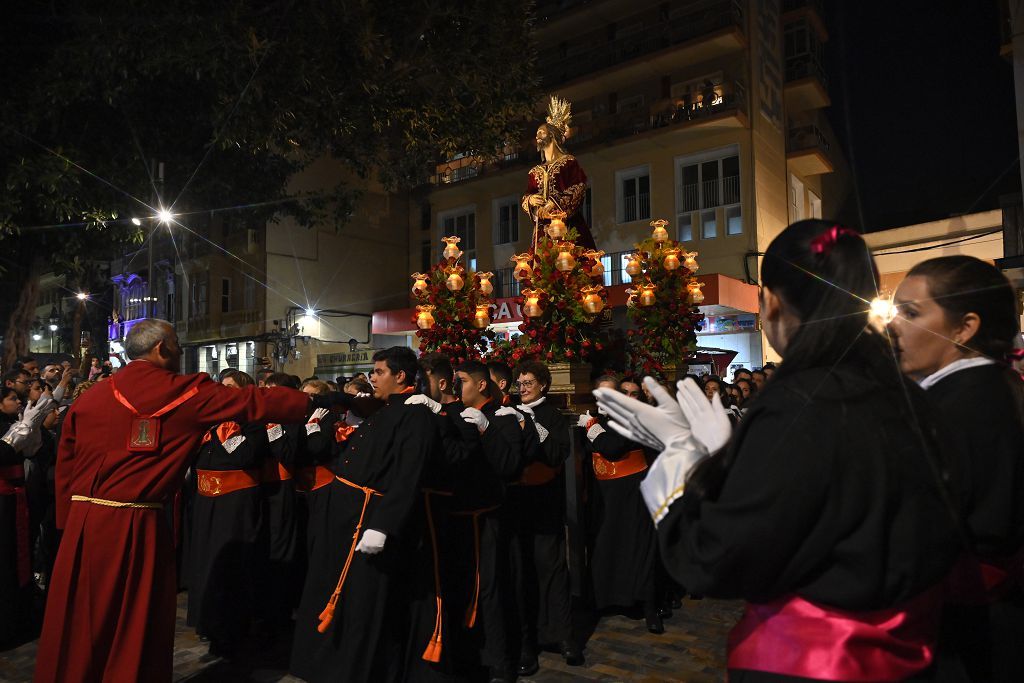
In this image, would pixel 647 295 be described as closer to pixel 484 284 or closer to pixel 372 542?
pixel 484 284

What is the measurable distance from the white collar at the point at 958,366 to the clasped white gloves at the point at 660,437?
3.47 ft

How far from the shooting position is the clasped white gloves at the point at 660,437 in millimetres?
1849

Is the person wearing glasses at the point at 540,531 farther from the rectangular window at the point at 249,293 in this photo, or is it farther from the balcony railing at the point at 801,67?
the rectangular window at the point at 249,293

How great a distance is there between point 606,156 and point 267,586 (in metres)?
19.0

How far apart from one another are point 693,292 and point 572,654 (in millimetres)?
4981

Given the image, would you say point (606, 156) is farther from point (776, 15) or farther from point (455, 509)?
point (455, 509)

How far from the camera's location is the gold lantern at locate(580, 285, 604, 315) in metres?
7.19

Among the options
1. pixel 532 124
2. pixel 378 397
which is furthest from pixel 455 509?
pixel 532 124

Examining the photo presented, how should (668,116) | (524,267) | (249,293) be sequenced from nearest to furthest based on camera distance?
(524,267) → (668,116) → (249,293)

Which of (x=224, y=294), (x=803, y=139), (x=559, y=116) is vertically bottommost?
(x=559, y=116)

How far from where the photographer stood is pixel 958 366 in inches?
94.6

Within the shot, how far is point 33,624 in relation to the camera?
606cm

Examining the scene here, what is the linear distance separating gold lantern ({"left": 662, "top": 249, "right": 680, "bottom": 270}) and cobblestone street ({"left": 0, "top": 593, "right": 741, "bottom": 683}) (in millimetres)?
4228

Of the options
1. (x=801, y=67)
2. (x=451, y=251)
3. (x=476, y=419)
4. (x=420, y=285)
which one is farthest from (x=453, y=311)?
(x=801, y=67)
